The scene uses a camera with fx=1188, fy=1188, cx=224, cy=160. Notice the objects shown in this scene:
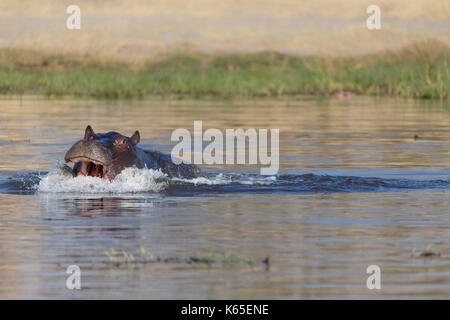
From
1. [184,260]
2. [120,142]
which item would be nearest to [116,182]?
[120,142]

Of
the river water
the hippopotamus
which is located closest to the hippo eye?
the hippopotamus

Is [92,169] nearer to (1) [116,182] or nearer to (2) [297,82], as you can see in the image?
(1) [116,182]

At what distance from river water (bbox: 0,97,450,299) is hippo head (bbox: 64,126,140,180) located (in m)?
0.17

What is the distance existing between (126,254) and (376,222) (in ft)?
8.99

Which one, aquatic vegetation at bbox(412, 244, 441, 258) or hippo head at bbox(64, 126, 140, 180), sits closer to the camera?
aquatic vegetation at bbox(412, 244, 441, 258)

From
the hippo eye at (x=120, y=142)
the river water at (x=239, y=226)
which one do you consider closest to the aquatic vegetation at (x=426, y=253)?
the river water at (x=239, y=226)

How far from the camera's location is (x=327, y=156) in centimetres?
1747

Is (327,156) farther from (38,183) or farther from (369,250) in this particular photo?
(369,250)

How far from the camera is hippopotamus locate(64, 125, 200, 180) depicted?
11.9 metres

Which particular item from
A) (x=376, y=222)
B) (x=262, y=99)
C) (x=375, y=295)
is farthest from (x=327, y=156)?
(x=262, y=99)

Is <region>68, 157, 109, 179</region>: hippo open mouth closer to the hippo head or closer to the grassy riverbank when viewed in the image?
the hippo head

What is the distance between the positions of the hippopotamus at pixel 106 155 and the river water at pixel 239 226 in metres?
0.17

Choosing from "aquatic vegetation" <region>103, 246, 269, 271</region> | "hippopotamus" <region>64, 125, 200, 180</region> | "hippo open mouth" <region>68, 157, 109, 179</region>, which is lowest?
"aquatic vegetation" <region>103, 246, 269, 271</region>

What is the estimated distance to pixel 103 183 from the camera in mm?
12516
